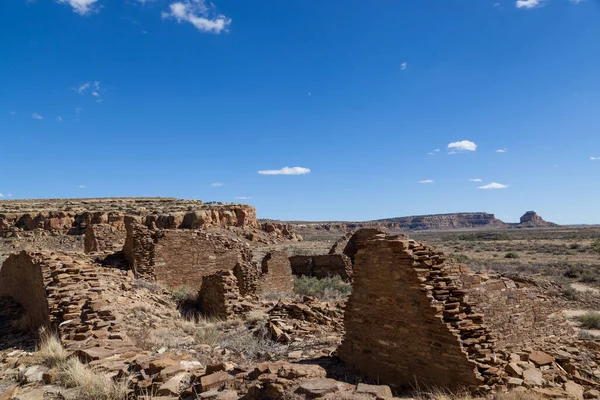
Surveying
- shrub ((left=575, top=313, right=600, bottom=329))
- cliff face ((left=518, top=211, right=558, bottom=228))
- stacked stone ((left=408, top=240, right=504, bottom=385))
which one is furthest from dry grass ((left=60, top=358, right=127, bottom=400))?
cliff face ((left=518, top=211, right=558, bottom=228))

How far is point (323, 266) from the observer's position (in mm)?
21891

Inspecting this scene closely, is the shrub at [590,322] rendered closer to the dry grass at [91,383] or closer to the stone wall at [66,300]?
the stone wall at [66,300]

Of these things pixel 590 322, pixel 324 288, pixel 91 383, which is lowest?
pixel 590 322

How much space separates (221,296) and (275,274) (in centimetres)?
506

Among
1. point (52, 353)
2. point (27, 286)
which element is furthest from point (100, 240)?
point (52, 353)

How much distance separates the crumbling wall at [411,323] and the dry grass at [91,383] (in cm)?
355

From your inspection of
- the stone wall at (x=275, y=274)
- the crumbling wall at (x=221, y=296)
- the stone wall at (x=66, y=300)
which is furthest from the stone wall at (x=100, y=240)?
the crumbling wall at (x=221, y=296)

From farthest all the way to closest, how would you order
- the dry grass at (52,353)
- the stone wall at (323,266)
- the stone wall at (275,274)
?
the stone wall at (323,266) < the stone wall at (275,274) < the dry grass at (52,353)

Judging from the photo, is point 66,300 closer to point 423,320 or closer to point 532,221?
point 423,320

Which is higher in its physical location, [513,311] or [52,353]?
[513,311]

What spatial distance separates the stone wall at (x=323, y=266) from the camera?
21188 mm

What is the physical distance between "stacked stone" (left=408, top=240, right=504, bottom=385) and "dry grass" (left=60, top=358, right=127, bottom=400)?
165 inches

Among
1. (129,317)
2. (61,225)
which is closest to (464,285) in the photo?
(129,317)

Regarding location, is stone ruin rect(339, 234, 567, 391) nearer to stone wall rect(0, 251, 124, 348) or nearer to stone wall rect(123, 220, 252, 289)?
stone wall rect(0, 251, 124, 348)
